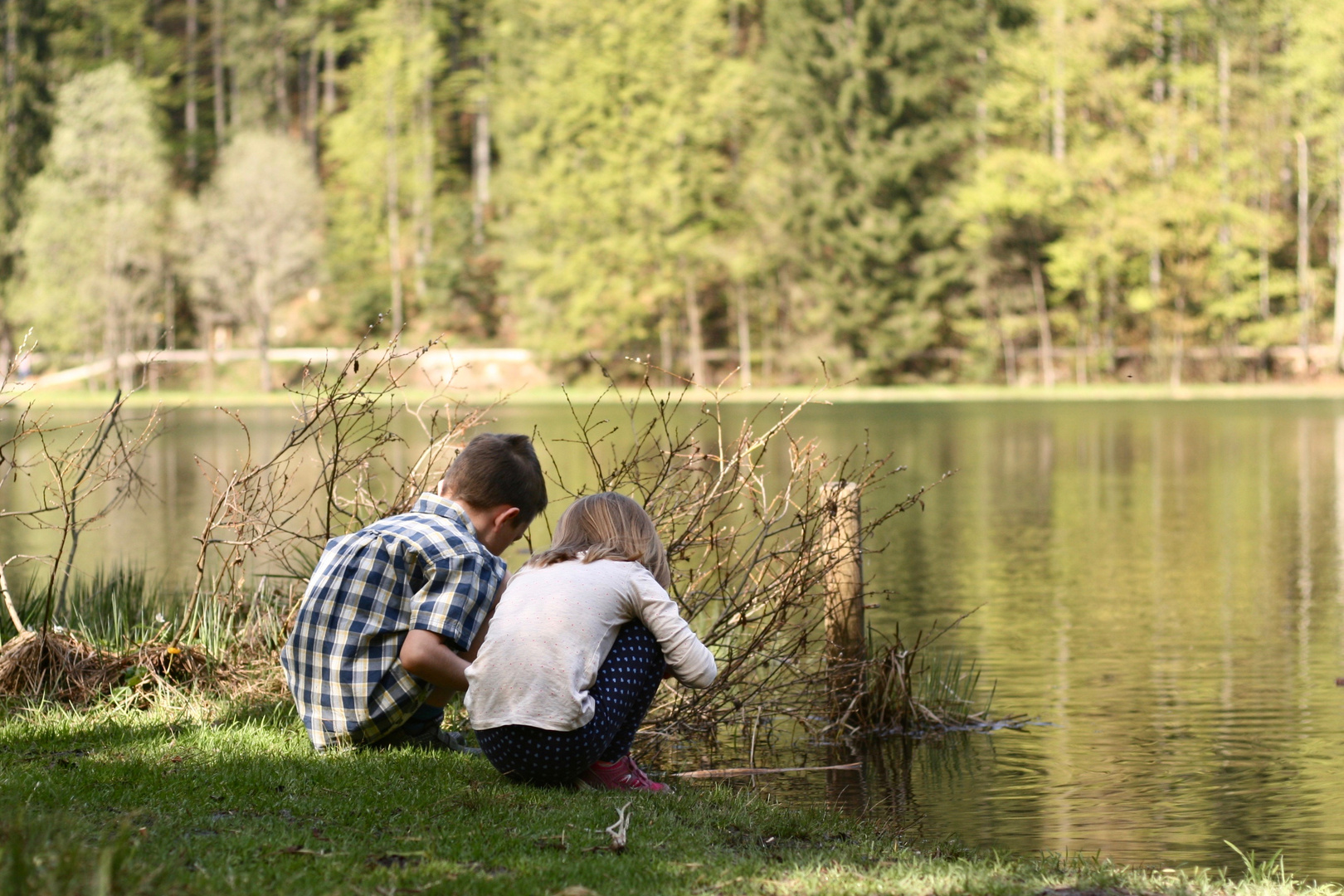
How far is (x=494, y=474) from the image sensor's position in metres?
4.92

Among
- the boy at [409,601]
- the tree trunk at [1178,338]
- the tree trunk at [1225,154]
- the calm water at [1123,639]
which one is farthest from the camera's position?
the tree trunk at [1225,154]

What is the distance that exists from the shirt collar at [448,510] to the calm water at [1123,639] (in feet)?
7.31

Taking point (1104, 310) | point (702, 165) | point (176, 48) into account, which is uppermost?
point (176, 48)

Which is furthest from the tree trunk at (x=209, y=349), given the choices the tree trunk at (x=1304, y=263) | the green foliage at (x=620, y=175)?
the tree trunk at (x=1304, y=263)

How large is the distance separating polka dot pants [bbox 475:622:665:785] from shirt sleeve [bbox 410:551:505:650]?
328 mm

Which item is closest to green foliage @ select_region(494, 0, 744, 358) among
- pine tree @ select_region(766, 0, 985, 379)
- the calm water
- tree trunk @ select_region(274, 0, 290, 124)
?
pine tree @ select_region(766, 0, 985, 379)

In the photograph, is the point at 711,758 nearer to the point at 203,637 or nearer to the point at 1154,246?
the point at 203,637

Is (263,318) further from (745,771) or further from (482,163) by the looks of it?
(745,771)

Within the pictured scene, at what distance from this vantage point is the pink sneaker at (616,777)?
486cm

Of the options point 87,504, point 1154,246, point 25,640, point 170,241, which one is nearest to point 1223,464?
point 87,504

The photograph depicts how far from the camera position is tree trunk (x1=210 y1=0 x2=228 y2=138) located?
62.8m

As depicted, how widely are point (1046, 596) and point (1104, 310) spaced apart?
4211cm

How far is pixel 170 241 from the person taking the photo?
177 feet

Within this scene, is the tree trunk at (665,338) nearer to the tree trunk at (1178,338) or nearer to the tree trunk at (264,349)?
the tree trunk at (264,349)
